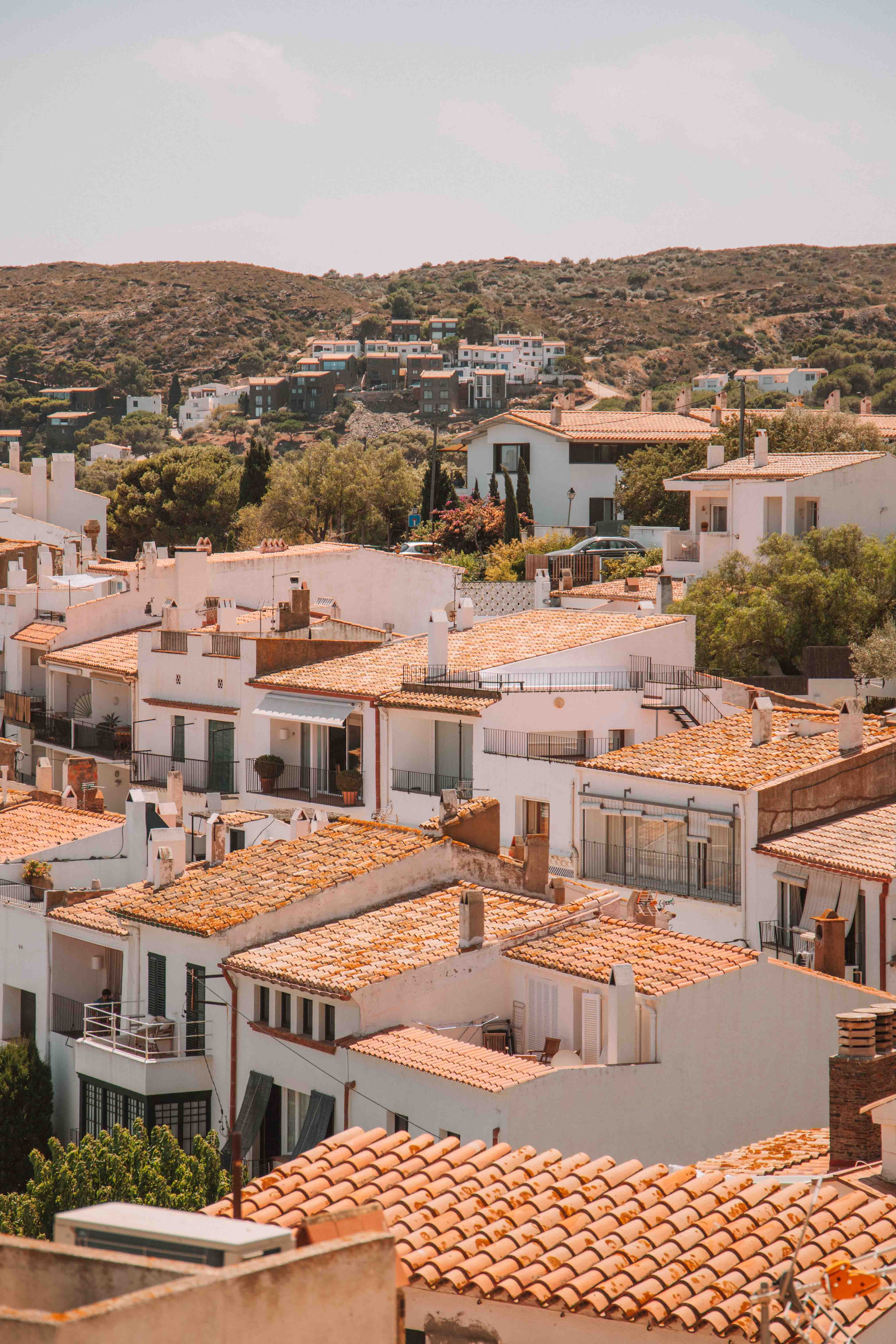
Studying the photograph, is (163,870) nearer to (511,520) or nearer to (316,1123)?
(316,1123)

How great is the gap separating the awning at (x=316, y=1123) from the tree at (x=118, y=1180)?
862 millimetres

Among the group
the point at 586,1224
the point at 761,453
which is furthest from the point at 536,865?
the point at 761,453

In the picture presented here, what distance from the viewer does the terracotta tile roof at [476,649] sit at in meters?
35.2

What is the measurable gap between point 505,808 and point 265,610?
1327 centimetres

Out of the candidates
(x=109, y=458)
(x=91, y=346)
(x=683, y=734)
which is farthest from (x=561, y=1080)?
(x=91, y=346)

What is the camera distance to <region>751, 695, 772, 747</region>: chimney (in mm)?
29125

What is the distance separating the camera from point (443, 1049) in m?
18.8

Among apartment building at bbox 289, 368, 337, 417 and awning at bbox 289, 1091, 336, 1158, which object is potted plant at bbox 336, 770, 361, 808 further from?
apartment building at bbox 289, 368, 337, 417

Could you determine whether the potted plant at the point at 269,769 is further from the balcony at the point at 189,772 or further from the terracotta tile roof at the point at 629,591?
the terracotta tile roof at the point at 629,591

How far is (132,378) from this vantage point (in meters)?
162

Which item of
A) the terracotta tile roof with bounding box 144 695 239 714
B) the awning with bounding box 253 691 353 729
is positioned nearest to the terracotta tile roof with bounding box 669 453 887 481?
the awning with bounding box 253 691 353 729

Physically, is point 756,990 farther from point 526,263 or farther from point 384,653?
point 526,263

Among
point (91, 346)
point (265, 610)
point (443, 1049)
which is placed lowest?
point (443, 1049)

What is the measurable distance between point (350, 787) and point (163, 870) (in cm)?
1025
